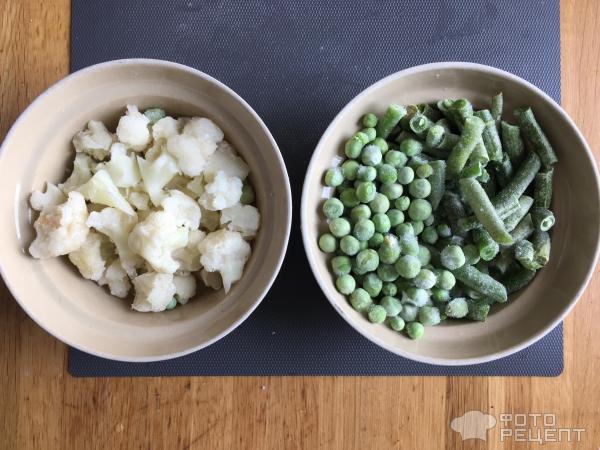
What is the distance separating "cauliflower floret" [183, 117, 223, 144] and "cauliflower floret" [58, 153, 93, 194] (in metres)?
0.19

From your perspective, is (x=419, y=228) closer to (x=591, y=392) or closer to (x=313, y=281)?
(x=313, y=281)

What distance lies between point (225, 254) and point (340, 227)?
0.21 m

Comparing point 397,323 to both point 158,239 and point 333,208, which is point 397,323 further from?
point 158,239

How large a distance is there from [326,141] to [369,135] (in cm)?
9

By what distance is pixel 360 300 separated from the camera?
98 cm

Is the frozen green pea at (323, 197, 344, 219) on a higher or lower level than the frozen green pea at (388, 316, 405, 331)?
higher

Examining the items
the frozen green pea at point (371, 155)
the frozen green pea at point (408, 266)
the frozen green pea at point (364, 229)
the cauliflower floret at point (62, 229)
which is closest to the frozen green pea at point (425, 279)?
the frozen green pea at point (408, 266)

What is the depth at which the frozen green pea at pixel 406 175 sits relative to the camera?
97 centimetres

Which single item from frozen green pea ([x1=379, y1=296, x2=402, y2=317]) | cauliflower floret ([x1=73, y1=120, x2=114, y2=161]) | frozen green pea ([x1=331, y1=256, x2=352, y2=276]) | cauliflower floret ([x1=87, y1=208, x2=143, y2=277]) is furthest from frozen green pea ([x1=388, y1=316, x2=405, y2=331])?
cauliflower floret ([x1=73, y1=120, x2=114, y2=161])

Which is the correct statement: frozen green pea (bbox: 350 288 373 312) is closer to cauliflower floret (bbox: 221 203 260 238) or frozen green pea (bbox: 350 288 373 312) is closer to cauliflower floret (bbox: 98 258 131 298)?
cauliflower floret (bbox: 221 203 260 238)

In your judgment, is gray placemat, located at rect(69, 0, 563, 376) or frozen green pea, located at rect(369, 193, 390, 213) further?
gray placemat, located at rect(69, 0, 563, 376)

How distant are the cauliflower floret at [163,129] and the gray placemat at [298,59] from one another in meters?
0.18

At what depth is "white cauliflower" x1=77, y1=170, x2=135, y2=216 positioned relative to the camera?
3.07 feet
